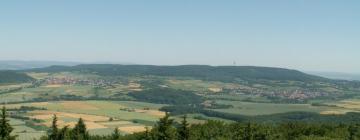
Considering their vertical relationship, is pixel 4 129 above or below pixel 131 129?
above

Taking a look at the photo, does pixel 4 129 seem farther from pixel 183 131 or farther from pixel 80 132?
pixel 80 132

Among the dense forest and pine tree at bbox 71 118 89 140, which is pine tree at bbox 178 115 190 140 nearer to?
the dense forest

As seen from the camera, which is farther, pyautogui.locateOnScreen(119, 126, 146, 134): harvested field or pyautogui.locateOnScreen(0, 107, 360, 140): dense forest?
pyautogui.locateOnScreen(119, 126, 146, 134): harvested field

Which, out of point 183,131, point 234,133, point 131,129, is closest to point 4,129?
point 183,131

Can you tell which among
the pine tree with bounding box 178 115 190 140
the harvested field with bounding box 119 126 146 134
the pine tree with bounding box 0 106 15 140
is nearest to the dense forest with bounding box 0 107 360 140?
the pine tree with bounding box 178 115 190 140

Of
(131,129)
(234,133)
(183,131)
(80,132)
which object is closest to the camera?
(183,131)

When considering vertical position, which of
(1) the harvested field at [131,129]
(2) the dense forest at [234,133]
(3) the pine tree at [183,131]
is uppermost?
(3) the pine tree at [183,131]

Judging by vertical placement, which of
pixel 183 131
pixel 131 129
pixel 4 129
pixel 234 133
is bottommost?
pixel 131 129

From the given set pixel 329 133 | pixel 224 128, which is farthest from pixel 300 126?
pixel 224 128

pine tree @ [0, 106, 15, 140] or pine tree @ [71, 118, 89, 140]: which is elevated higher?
pine tree @ [0, 106, 15, 140]

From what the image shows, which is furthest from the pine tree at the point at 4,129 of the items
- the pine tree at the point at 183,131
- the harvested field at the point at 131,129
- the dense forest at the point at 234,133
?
the harvested field at the point at 131,129

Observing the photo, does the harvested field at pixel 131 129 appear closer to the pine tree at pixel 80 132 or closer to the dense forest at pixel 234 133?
the dense forest at pixel 234 133

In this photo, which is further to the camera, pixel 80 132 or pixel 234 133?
pixel 234 133
